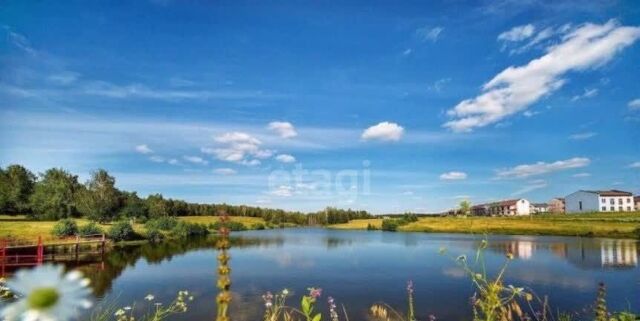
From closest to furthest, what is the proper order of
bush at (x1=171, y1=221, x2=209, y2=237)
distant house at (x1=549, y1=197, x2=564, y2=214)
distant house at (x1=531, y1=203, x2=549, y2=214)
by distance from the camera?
bush at (x1=171, y1=221, x2=209, y2=237) < distant house at (x1=549, y1=197, x2=564, y2=214) < distant house at (x1=531, y1=203, x2=549, y2=214)

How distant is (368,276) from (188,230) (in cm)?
6215

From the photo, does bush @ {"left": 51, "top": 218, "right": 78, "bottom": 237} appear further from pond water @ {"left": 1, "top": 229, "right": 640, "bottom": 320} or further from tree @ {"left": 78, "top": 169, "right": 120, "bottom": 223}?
tree @ {"left": 78, "top": 169, "right": 120, "bottom": 223}

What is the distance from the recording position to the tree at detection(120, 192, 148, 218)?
96.7 m

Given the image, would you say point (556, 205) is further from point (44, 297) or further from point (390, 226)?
point (44, 297)

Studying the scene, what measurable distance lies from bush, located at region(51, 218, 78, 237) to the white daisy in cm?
6442

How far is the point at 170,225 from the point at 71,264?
45.2 meters

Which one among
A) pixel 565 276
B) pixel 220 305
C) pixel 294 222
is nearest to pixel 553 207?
pixel 294 222

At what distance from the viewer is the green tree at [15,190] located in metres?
87.3

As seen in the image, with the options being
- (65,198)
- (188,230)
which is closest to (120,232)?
(188,230)

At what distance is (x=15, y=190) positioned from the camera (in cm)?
8838

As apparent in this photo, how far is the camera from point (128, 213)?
97.1m

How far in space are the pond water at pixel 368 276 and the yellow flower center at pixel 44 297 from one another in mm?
20761

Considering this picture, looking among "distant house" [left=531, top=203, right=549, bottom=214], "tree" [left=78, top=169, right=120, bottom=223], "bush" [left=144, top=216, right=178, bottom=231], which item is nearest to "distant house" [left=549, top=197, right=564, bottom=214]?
"distant house" [left=531, top=203, right=549, bottom=214]

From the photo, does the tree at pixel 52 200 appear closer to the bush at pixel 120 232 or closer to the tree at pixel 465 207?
the bush at pixel 120 232
